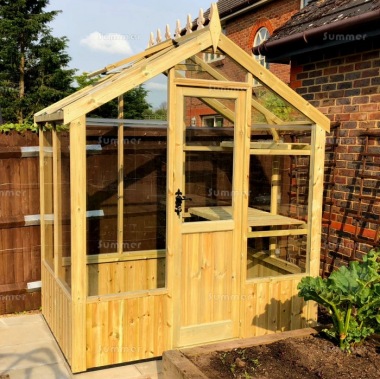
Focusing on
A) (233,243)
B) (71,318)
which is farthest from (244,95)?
(71,318)

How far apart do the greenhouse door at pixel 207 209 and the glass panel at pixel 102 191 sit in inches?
48.8

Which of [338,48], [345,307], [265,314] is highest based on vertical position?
[338,48]

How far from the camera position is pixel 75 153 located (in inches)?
153

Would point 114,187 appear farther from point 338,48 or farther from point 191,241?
point 338,48

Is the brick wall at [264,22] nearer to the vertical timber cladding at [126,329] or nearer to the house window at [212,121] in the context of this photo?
the house window at [212,121]

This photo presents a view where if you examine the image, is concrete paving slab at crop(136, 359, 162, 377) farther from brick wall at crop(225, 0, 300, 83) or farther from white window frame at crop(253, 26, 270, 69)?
white window frame at crop(253, 26, 270, 69)

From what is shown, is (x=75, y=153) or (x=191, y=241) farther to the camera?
(x=191, y=241)

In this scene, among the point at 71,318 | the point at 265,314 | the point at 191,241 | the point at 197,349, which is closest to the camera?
the point at 197,349

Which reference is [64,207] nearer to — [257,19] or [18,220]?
[18,220]

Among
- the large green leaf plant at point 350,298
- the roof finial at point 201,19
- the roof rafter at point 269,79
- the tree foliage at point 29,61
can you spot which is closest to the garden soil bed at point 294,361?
the large green leaf plant at point 350,298

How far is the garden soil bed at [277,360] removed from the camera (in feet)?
11.1

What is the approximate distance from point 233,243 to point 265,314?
864 millimetres

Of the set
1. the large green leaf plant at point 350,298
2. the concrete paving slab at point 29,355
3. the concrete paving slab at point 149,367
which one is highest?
the large green leaf plant at point 350,298

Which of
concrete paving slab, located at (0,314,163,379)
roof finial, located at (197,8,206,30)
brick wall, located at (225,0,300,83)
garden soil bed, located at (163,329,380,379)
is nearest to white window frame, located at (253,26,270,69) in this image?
brick wall, located at (225,0,300,83)
